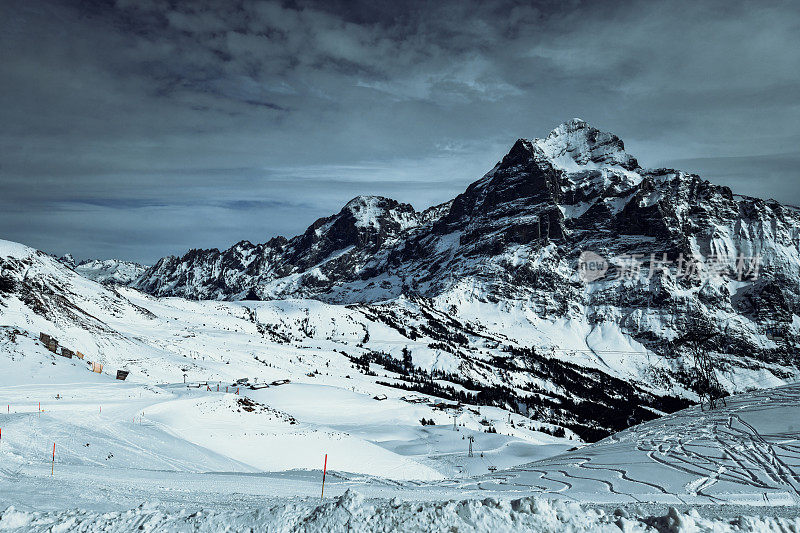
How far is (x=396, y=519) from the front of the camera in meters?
7.92

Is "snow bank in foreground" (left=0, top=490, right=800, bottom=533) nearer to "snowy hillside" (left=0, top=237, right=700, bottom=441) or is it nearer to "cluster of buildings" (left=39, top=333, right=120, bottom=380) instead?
"cluster of buildings" (left=39, top=333, right=120, bottom=380)

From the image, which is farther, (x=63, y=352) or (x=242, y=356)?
(x=242, y=356)

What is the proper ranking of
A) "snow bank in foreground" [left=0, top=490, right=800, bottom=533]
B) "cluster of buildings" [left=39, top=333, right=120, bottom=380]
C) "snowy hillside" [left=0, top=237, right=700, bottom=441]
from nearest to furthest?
1. "snow bank in foreground" [left=0, top=490, right=800, bottom=533]
2. "cluster of buildings" [left=39, top=333, right=120, bottom=380]
3. "snowy hillside" [left=0, top=237, right=700, bottom=441]

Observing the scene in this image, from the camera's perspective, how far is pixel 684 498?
12719 millimetres

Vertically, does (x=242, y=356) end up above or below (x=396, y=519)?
below

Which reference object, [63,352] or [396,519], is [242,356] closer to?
[63,352]

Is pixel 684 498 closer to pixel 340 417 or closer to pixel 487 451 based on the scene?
pixel 487 451

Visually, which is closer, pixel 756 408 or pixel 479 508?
pixel 479 508

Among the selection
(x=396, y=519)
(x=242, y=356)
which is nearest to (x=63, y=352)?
(x=242, y=356)

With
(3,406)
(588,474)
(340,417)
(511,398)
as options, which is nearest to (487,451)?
(340,417)

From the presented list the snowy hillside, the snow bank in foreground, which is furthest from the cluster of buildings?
the snow bank in foreground

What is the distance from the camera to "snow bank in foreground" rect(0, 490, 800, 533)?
7434 millimetres

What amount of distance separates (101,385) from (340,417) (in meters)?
28.5

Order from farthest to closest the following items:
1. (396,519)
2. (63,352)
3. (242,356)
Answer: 1. (242,356)
2. (63,352)
3. (396,519)
